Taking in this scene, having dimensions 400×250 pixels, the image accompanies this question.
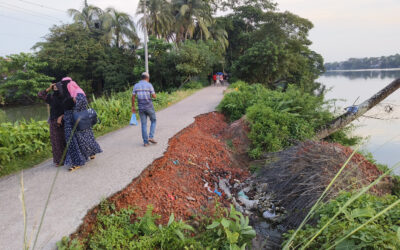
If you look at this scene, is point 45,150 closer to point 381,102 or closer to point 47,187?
point 47,187

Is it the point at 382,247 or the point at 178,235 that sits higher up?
the point at 382,247

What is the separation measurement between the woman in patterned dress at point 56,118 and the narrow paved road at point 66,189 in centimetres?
41

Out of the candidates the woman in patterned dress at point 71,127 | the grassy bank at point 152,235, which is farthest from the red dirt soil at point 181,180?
the woman in patterned dress at point 71,127

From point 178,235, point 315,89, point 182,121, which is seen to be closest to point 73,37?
point 182,121

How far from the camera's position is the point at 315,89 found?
28.2 m

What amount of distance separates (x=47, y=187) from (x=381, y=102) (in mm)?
8834

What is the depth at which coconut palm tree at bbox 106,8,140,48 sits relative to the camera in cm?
2877

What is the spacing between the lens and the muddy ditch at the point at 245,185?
3682 mm

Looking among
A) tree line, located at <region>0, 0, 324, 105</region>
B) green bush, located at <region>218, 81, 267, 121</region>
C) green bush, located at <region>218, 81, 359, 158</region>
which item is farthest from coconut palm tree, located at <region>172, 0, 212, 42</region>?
green bush, located at <region>218, 81, 359, 158</region>

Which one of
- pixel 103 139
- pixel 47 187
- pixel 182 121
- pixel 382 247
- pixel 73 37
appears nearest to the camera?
pixel 382 247

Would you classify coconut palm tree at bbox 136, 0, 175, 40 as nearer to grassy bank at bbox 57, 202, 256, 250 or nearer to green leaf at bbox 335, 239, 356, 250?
grassy bank at bbox 57, 202, 256, 250

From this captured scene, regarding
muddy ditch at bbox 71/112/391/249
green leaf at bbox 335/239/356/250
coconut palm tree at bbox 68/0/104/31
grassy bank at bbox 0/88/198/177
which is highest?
coconut palm tree at bbox 68/0/104/31

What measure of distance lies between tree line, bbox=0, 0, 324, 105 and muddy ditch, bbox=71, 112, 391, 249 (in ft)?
54.8

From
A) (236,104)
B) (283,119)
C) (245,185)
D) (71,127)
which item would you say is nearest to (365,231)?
(245,185)
